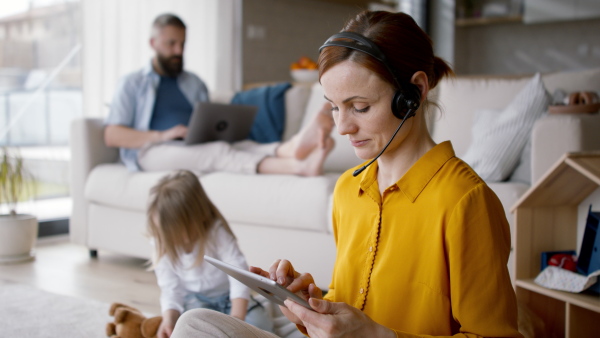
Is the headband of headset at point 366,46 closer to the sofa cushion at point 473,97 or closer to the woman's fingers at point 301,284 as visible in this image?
the woman's fingers at point 301,284

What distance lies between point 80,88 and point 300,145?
209cm

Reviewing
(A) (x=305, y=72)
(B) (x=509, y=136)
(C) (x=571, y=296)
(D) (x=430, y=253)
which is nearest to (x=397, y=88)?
(D) (x=430, y=253)

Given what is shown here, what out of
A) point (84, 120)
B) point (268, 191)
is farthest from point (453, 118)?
point (84, 120)

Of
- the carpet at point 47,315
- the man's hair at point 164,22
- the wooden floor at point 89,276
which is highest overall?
the man's hair at point 164,22

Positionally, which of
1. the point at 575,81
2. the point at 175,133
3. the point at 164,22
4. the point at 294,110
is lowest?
the point at 175,133

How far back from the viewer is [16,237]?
3.13 meters

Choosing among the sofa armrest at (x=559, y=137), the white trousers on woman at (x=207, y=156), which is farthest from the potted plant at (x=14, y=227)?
the sofa armrest at (x=559, y=137)

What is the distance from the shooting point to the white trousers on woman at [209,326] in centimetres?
95

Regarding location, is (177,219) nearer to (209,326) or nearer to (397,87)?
(209,326)

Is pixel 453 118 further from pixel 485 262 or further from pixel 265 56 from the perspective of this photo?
pixel 265 56

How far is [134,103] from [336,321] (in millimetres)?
2757

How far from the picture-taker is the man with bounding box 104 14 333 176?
2.70 meters

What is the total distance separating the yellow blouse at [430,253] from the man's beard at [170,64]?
2.54m

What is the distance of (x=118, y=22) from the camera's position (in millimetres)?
4113
